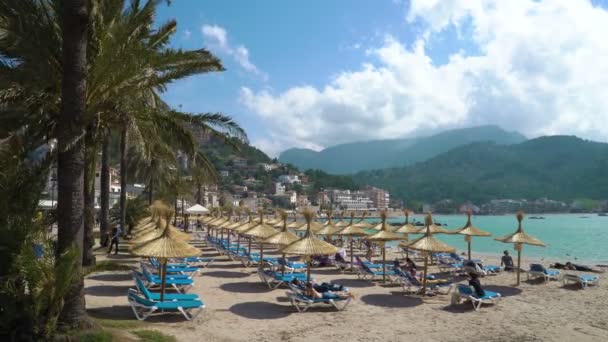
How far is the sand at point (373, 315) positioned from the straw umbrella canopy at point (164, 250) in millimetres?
944

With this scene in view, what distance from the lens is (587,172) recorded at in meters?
176

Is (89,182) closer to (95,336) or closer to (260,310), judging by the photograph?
(260,310)

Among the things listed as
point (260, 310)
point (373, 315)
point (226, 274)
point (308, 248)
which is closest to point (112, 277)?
point (226, 274)

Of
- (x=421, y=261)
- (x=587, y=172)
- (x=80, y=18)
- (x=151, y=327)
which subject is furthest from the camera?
(x=587, y=172)

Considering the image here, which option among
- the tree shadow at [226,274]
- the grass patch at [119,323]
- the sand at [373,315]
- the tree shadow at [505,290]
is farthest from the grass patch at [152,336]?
the tree shadow at [505,290]

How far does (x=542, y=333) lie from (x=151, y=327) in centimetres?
681

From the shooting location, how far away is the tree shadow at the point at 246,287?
1117 centimetres

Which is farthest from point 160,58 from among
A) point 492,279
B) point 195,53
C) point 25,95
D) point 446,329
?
point 492,279

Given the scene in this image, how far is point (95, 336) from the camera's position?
5.91 meters

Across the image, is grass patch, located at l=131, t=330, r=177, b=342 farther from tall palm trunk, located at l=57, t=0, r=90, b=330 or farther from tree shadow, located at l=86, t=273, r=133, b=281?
tree shadow, located at l=86, t=273, r=133, b=281

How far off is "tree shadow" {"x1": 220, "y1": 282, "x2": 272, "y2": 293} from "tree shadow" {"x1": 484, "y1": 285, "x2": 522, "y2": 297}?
20.5 feet

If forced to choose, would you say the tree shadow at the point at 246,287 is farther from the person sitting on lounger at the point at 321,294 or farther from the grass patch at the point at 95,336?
the grass patch at the point at 95,336

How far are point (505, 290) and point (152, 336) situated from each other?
9792 mm

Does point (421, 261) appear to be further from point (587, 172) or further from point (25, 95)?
point (587, 172)
